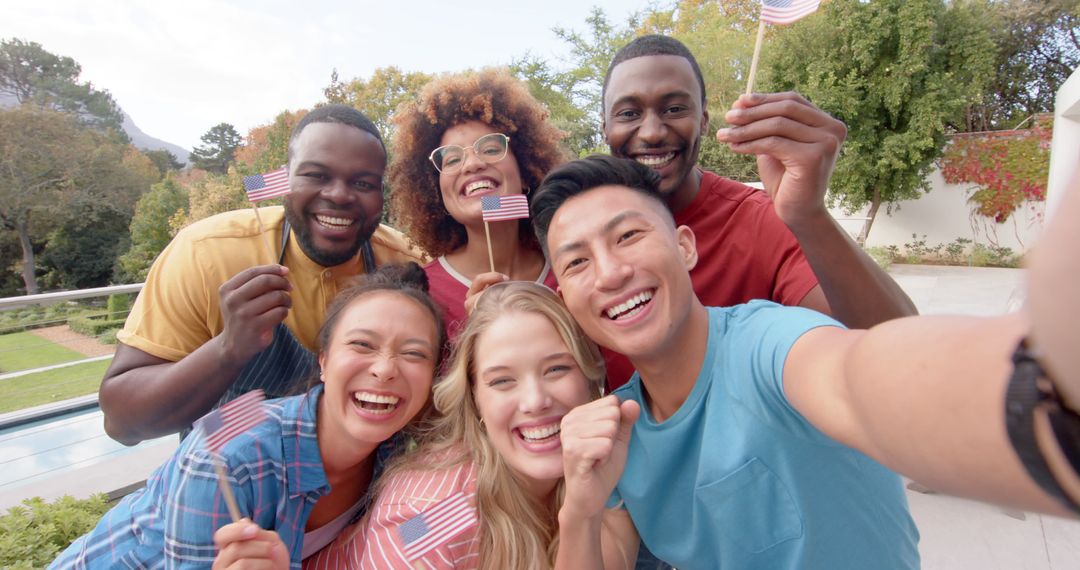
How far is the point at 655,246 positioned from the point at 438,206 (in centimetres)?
181

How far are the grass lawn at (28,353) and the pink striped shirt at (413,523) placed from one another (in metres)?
A: 7.72

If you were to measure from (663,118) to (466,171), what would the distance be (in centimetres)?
99

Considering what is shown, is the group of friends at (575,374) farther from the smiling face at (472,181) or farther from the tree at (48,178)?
the tree at (48,178)

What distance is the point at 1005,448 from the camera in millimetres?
600

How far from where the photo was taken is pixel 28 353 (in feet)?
38.6

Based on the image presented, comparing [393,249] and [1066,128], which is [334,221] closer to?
[393,249]

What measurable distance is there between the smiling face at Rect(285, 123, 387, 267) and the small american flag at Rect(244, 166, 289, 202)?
10 centimetres

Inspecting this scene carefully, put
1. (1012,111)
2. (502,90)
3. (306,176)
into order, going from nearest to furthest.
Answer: (306,176)
(502,90)
(1012,111)

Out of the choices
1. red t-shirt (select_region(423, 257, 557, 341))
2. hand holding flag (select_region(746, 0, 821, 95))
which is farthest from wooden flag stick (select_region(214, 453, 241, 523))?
hand holding flag (select_region(746, 0, 821, 95))

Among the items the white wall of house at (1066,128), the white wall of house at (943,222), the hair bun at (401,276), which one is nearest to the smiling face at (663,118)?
the hair bun at (401,276)

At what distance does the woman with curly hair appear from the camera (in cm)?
286

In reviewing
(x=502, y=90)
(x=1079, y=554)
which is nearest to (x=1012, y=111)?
(x=1079, y=554)

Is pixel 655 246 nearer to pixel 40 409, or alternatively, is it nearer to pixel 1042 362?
pixel 1042 362

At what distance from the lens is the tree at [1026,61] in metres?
19.6
